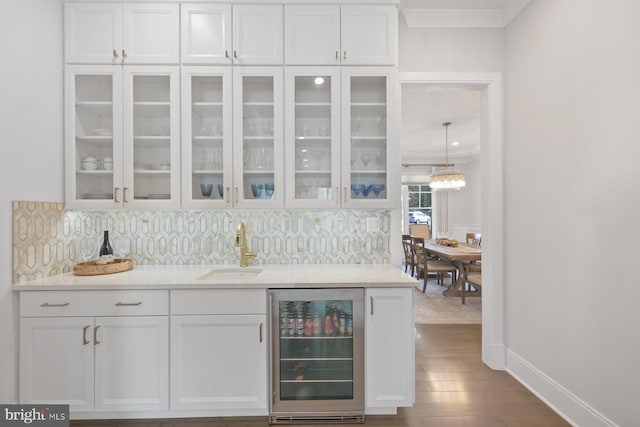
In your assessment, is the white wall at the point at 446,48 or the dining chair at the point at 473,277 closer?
the white wall at the point at 446,48

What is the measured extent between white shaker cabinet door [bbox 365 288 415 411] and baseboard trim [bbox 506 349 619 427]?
1011mm

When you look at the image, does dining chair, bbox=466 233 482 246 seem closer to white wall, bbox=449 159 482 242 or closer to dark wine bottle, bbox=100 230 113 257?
white wall, bbox=449 159 482 242

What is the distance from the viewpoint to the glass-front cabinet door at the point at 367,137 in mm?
2273

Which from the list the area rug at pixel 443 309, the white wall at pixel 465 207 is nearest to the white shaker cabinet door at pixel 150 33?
the area rug at pixel 443 309

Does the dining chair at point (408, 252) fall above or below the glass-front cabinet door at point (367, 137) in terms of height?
below

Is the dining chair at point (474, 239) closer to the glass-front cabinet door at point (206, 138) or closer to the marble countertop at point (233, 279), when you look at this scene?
the marble countertop at point (233, 279)

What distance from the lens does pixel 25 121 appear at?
1955 mm

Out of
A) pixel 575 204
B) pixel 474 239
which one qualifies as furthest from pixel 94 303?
pixel 474 239

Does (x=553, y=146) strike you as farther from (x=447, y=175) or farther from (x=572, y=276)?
(x=447, y=175)

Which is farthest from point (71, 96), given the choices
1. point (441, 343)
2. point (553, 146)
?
point (441, 343)

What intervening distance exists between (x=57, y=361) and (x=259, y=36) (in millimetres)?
2494

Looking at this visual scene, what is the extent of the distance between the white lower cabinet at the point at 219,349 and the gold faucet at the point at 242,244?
51 centimetres

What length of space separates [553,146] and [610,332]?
1186mm

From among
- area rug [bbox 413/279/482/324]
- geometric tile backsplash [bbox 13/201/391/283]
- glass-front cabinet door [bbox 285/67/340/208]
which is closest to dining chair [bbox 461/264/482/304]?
area rug [bbox 413/279/482/324]
